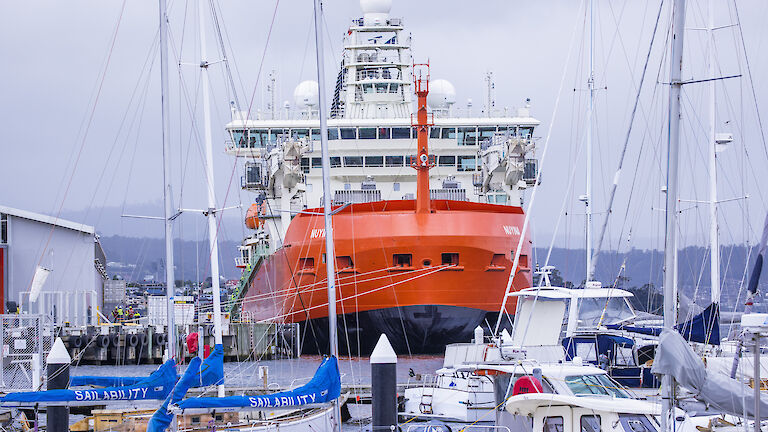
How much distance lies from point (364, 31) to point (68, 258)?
623 inches

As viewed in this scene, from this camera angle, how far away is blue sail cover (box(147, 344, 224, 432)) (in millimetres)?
17453

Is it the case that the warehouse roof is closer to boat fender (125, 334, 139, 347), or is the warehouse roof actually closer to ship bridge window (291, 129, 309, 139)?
boat fender (125, 334, 139, 347)

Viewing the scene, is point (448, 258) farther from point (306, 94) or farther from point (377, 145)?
point (306, 94)

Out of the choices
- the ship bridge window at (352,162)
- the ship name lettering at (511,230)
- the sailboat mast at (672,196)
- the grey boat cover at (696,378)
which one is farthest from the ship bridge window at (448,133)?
the grey boat cover at (696,378)

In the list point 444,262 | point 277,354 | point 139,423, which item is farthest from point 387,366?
point 277,354

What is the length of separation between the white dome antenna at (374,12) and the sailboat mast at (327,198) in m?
26.9

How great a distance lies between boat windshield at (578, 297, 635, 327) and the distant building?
695 inches

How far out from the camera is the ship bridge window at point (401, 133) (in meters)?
43.2

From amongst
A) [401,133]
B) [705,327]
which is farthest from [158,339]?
[705,327]

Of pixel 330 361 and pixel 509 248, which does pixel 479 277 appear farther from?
pixel 330 361

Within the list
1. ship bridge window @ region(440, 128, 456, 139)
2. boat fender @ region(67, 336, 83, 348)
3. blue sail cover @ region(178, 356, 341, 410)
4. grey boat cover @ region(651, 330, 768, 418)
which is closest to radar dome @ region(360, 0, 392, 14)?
ship bridge window @ region(440, 128, 456, 139)

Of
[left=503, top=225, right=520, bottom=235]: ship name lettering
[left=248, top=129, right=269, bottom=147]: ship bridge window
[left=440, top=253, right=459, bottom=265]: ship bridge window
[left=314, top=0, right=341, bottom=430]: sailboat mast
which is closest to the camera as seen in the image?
[left=314, top=0, right=341, bottom=430]: sailboat mast

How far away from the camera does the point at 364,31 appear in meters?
48.3

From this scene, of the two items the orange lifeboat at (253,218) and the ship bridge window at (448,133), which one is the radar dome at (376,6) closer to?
the ship bridge window at (448,133)
